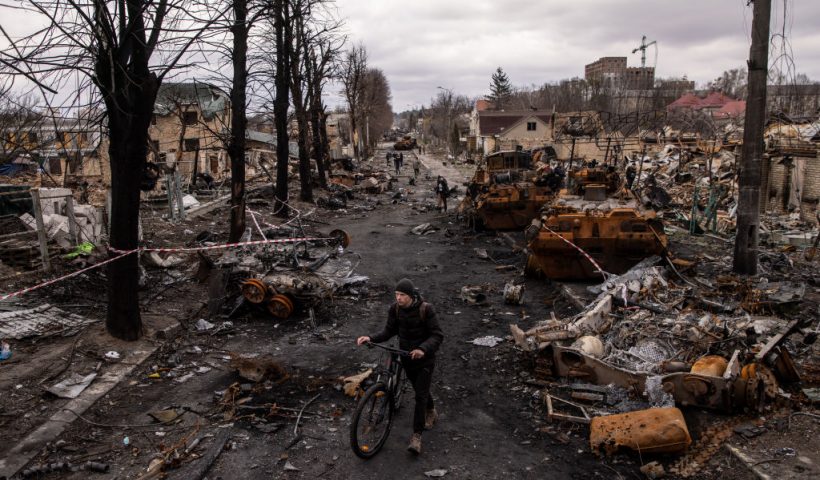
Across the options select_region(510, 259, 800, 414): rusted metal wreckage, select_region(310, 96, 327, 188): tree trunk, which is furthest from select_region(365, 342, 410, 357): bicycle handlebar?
select_region(310, 96, 327, 188): tree trunk

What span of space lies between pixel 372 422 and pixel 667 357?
3.45 meters

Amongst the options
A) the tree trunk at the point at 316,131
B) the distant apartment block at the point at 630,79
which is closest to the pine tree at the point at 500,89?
the distant apartment block at the point at 630,79

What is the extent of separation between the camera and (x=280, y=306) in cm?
864

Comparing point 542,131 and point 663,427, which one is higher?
point 542,131

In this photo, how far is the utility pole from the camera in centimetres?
902

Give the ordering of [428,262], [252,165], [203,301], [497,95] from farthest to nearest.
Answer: [497,95] < [252,165] < [428,262] < [203,301]

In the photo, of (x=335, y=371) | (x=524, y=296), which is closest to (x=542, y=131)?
(x=524, y=296)

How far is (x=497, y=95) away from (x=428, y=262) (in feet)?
296

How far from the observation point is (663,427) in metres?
4.73

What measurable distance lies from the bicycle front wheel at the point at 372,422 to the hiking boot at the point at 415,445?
0.26 m

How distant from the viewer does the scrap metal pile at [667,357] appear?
5.09 metres

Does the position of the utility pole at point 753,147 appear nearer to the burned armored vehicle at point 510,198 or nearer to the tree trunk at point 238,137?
the burned armored vehicle at point 510,198

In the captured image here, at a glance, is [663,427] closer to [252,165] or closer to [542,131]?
[252,165]

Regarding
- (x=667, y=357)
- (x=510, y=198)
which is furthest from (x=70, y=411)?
(x=510, y=198)
